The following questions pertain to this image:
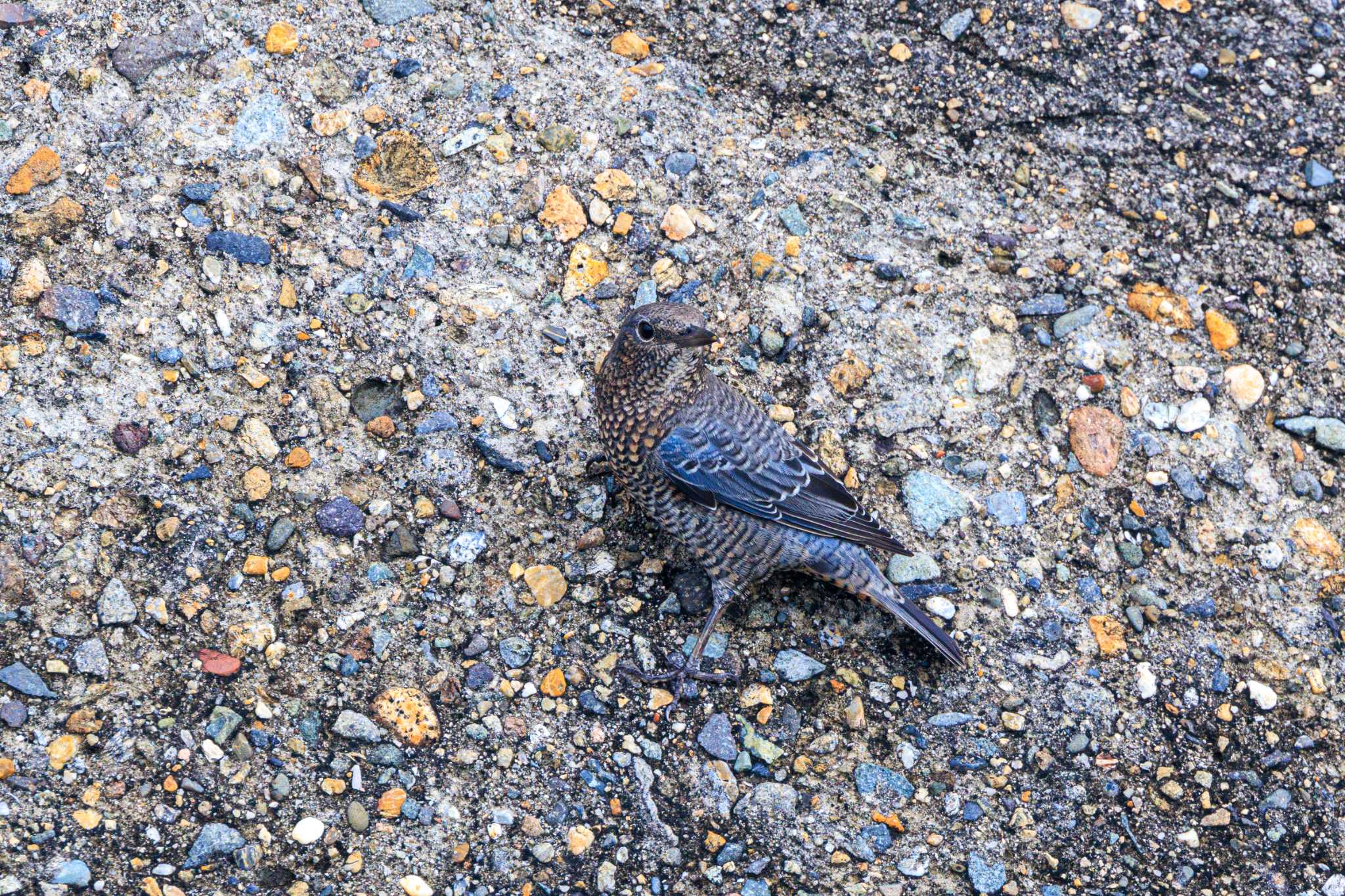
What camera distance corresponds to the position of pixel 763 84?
633 cm

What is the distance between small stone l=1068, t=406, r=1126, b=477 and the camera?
5.52 meters

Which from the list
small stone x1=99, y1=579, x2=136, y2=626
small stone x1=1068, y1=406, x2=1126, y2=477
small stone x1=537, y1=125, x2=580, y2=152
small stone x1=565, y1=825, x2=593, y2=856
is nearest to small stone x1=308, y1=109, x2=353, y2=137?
small stone x1=537, y1=125, x2=580, y2=152

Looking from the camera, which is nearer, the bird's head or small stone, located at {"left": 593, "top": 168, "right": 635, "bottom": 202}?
the bird's head

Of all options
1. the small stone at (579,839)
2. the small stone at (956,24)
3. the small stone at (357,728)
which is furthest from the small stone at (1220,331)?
the small stone at (357,728)

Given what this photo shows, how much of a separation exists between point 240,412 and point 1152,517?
4058 millimetres

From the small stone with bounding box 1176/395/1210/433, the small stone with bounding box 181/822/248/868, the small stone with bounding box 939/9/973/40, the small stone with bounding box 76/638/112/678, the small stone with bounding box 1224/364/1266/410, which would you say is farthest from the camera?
the small stone with bounding box 939/9/973/40

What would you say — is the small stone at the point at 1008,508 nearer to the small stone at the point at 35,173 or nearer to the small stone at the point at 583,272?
the small stone at the point at 583,272

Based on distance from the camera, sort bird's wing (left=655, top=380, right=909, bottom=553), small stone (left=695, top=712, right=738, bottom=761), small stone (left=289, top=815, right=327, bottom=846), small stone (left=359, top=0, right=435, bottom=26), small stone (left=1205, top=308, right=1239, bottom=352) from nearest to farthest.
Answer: small stone (left=289, top=815, right=327, bottom=846) → small stone (left=695, top=712, right=738, bottom=761) → bird's wing (left=655, top=380, right=909, bottom=553) → small stone (left=1205, top=308, right=1239, bottom=352) → small stone (left=359, top=0, right=435, bottom=26)

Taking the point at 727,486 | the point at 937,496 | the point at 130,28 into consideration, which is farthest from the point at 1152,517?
the point at 130,28

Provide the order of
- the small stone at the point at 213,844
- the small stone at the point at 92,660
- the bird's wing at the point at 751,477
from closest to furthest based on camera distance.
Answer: the small stone at the point at 213,844
the small stone at the point at 92,660
the bird's wing at the point at 751,477

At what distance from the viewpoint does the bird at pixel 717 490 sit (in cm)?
491

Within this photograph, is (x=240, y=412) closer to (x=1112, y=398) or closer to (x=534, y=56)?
(x=534, y=56)

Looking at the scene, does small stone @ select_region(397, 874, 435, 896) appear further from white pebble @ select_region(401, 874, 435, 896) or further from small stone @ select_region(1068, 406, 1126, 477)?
small stone @ select_region(1068, 406, 1126, 477)

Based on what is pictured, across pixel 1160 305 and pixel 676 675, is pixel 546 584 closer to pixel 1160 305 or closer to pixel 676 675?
pixel 676 675
